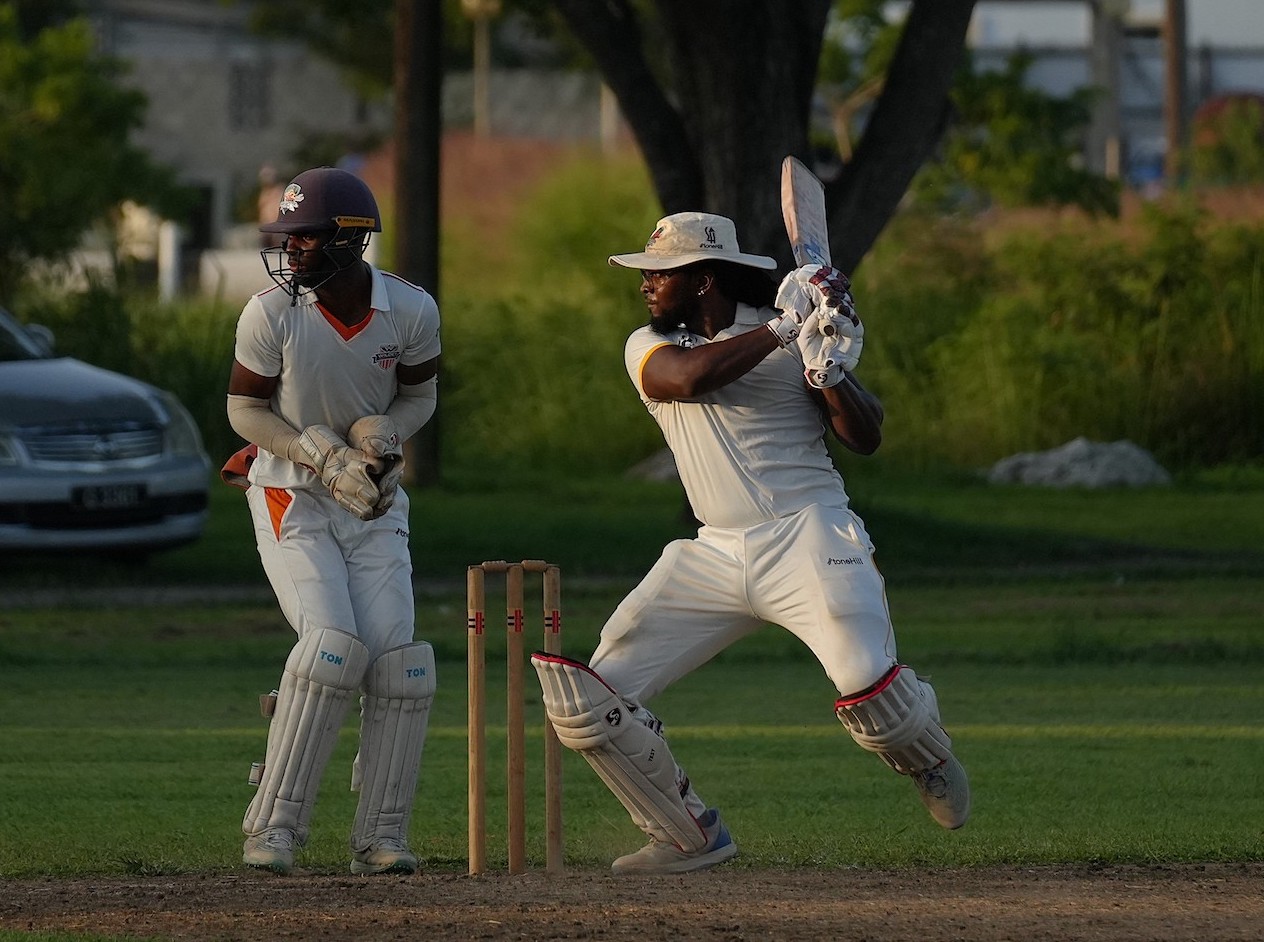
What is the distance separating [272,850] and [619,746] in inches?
39.1

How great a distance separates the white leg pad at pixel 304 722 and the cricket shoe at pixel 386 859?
0.18 meters

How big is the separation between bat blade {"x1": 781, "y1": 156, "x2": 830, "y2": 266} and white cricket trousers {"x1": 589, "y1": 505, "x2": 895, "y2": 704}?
68cm

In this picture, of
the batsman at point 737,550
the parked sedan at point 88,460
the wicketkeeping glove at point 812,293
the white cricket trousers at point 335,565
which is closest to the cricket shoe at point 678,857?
the batsman at point 737,550

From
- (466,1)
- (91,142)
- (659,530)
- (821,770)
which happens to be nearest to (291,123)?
(91,142)

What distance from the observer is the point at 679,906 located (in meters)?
6.14

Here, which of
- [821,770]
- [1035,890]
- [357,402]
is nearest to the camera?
[1035,890]

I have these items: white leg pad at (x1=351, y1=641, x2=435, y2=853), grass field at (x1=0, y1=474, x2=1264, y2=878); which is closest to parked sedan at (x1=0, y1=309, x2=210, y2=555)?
grass field at (x1=0, y1=474, x2=1264, y2=878)

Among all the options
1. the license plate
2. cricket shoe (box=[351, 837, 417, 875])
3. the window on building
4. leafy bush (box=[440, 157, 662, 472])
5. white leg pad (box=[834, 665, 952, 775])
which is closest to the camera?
white leg pad (box=[834, 665, 952, 775])

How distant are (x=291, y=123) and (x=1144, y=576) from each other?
4525 cm

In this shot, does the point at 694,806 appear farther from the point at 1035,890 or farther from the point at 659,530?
the point at 659,530

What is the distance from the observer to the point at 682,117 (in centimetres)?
1664

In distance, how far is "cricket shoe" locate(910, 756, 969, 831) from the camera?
21.4 feet

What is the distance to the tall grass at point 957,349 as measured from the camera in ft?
75.4

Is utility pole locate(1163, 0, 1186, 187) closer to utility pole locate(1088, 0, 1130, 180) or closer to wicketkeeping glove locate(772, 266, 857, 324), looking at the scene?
utility pole locate(1088, 0, 1130, 180)
